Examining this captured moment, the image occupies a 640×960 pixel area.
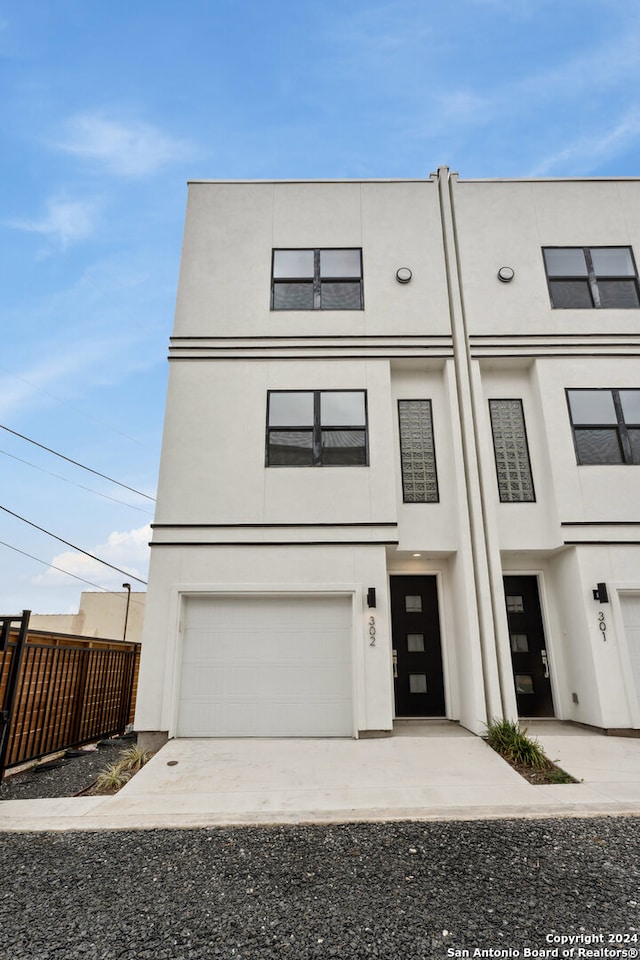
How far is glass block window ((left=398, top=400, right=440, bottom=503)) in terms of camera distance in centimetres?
735

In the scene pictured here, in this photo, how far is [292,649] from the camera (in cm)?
645

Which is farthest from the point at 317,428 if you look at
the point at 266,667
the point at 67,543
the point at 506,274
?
the point at 67,543

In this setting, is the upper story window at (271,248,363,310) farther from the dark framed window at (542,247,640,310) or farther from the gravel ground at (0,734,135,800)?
the gravel ground at (0,734,135,800)

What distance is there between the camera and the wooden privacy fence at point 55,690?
5.02 m

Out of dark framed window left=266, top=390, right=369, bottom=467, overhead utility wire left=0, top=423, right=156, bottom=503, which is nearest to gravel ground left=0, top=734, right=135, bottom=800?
dark framed window left=266, top=390, right=369, bottom=467

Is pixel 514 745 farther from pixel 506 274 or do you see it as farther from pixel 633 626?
pixel 506 274

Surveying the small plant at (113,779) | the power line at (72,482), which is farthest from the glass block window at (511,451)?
the power line at (72,482)

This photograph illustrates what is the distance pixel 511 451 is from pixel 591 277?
11.8 feet

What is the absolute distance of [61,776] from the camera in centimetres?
520

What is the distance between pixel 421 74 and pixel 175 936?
549 inches

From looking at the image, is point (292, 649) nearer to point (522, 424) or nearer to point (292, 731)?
point (292, 731)

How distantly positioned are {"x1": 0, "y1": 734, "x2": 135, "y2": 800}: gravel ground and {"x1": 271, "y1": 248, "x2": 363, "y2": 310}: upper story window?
24.1 feet

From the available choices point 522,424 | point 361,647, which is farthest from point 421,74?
point 361,647

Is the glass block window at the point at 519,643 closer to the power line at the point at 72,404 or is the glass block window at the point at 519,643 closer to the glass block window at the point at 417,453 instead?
the glass block window at the point at 417,453
